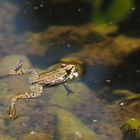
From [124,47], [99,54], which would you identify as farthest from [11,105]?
[124,47]

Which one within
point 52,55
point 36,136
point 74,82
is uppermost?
point 52,55

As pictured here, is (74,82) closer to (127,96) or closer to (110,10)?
(127,96)

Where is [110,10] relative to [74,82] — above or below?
above

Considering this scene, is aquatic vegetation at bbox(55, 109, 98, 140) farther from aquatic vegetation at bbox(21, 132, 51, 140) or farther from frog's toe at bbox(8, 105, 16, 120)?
frog's toe at bbox(8, 105, 16, 120)

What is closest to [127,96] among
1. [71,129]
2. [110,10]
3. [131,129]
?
[131,129]

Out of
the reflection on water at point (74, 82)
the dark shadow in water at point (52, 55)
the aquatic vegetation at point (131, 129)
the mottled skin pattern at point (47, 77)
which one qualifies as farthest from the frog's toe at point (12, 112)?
the aquatic vegetation at point (131, 129)

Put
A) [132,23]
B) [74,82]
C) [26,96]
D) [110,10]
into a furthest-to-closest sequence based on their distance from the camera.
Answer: [110,10] → [132,23] → [74,82] → [26,96]
